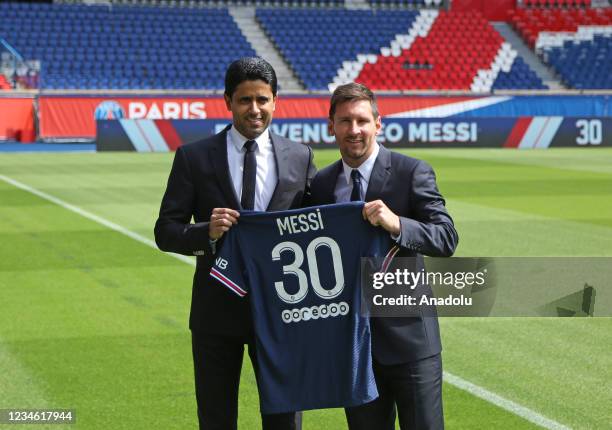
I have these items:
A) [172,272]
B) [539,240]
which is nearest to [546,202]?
[539,240]

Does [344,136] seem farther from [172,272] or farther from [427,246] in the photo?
[172,272]

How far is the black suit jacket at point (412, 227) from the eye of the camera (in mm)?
4418

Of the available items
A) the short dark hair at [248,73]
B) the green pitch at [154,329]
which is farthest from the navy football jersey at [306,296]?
the green pitch at [154,329]

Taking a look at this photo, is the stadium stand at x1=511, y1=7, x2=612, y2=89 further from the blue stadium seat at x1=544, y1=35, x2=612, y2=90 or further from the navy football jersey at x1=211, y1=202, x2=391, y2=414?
the navy football jersey at x1=211, y1=202, x2=391, y2=414

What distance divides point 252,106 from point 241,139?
210 mm

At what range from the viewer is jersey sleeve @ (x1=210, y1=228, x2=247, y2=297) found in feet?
15.2

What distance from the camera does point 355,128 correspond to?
4.42 m

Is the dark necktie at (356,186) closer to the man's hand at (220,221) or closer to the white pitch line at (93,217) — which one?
the man's hand at (220,221)

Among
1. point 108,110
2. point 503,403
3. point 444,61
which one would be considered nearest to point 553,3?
point 444,61

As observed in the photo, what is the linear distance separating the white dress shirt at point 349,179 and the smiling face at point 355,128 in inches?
1.3

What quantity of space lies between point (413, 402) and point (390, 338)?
279 millimetres

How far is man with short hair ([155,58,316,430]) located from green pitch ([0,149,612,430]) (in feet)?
5.60

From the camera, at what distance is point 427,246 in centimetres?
437

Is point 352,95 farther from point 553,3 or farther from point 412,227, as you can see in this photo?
point 553,3
